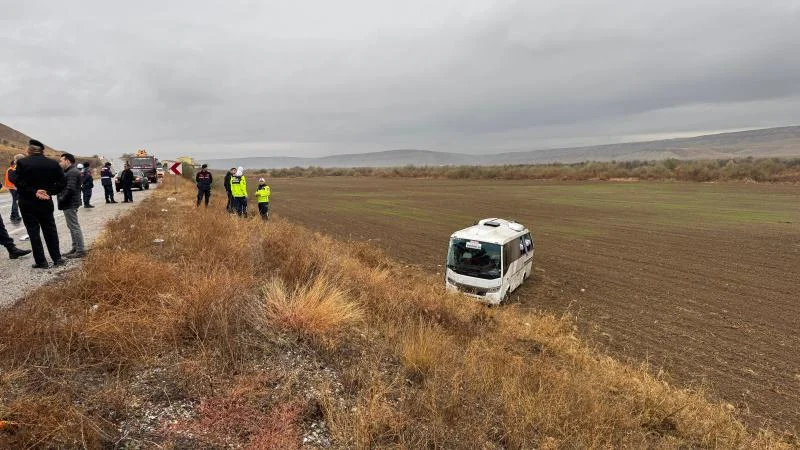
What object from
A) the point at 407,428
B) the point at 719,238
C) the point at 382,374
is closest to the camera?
the point at 407,428

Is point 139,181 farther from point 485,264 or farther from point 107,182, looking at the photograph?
point 485,264

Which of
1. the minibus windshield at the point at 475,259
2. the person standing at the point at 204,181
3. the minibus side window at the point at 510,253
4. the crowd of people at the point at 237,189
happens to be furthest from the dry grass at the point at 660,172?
the person standing at the point at 204,181

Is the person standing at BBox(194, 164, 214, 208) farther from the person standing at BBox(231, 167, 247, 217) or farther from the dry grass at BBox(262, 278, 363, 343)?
the dry grass at BBox(262, 278, 363, 343)

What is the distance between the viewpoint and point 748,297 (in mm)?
12953

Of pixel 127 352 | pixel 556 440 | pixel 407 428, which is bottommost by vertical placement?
pixel 556 440

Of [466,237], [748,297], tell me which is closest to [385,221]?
[466,237]

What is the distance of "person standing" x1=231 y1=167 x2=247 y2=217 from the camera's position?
17266mm

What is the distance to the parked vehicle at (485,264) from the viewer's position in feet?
39.5

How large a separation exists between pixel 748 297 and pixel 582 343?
293 inches

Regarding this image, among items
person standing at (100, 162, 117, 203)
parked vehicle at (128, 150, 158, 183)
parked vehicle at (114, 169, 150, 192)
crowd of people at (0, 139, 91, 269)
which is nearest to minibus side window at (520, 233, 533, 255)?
crowd of people at (0, 139, 91, 269)

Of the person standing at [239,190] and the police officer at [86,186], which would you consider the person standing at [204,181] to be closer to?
the person standing at [239,190]

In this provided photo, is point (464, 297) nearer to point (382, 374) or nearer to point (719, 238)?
point (382, 374)

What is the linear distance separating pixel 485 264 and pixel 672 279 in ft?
24.9

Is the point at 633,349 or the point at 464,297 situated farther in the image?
the point at 464,297
